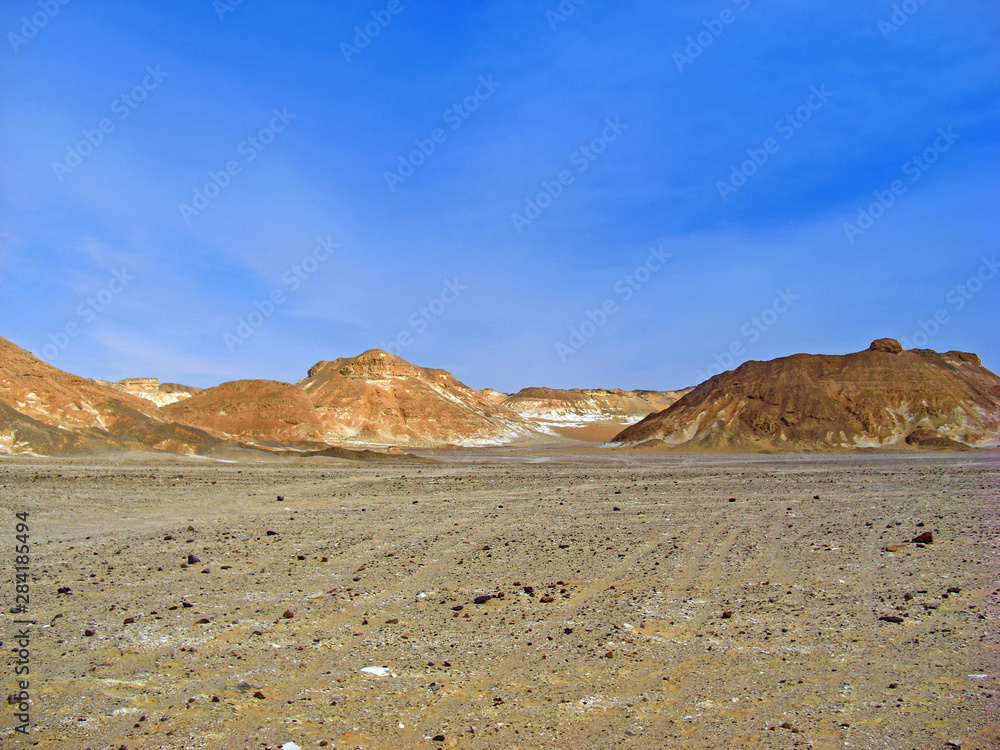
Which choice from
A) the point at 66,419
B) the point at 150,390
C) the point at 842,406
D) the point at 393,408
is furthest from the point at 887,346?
the point at 150,390

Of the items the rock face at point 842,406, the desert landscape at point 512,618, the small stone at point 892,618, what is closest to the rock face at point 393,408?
the rock face at point 842,406

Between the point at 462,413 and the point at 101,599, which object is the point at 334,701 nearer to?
the point at 101,599

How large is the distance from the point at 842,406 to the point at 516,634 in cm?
7559

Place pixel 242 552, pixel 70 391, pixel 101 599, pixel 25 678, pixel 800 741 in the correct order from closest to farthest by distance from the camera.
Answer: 1. pixel 800 741
2. pixel 25 678
3. pixel 101 599
4. pixel 242 552
5. pixel 70 391

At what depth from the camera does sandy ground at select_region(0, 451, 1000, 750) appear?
5.03 meters

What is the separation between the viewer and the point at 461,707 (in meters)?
5.34

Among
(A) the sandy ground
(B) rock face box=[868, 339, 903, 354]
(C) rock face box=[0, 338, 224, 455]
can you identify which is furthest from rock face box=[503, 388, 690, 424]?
(A) the sandy ground

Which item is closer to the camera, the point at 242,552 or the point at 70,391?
the point at 242,552

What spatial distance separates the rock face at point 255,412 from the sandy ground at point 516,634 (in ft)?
227

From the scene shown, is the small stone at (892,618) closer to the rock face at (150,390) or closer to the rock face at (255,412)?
the rock face at (255,412)

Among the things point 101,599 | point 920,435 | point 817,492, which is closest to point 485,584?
point 101,599

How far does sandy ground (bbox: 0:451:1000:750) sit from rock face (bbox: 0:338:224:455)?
3559 centimetres

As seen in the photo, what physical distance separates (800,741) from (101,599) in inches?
312

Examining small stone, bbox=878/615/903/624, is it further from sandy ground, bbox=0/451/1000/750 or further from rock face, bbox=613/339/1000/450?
rock face, bbox=613/339/1000/450
